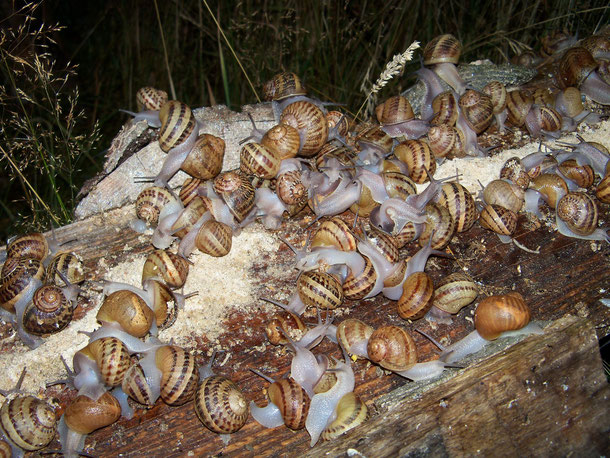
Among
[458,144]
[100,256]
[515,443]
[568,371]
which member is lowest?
[100,256]

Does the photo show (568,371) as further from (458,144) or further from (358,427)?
(458,144)

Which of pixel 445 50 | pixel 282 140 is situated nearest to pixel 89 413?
pixel 282 140

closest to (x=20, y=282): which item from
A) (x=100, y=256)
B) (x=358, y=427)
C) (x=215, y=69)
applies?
(x=100, y=256)

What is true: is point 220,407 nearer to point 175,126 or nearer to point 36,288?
point 36,288

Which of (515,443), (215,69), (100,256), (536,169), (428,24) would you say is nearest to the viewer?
(515,443)

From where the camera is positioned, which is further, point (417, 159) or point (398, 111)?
point (398, 111)

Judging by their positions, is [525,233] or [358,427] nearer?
[358,427]

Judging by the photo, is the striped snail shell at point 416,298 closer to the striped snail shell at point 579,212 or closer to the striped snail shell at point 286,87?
the striped snail shell at point 579,212
